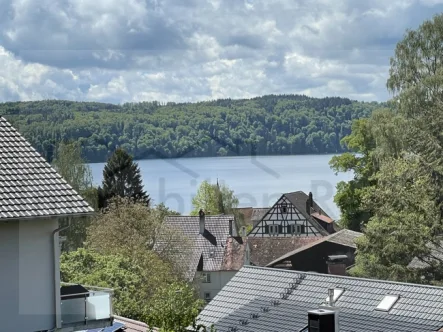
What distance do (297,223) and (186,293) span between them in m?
46.9

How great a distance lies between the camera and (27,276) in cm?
1274

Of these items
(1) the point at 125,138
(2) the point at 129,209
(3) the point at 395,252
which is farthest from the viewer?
(1) the point at 125,138

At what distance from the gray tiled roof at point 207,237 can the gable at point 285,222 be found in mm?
10484

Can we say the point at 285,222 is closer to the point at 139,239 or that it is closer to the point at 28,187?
the point at 139,239

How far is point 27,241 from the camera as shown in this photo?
41.9 ft

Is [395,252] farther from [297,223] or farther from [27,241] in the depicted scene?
[297,223]

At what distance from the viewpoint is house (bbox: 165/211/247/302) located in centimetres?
4969

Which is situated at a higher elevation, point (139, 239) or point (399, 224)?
point (399, 224)

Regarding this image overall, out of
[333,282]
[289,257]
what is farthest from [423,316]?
[289,257]

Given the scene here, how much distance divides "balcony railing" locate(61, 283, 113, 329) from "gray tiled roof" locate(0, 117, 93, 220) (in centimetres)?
153

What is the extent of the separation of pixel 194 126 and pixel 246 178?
32.7 metres

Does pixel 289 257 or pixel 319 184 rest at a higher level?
pixel 319 184

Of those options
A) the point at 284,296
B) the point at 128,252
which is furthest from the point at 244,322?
the point at 128,252

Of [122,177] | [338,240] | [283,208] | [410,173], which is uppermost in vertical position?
[122,177]
